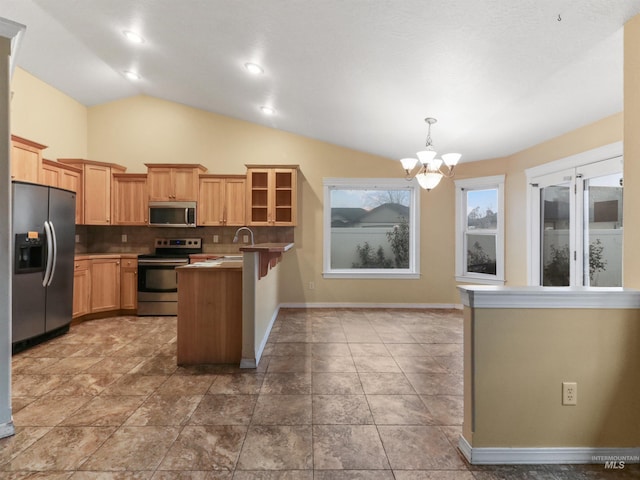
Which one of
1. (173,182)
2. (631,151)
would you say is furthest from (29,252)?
(631,151)

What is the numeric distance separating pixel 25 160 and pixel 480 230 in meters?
6.21

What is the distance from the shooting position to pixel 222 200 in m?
4.96

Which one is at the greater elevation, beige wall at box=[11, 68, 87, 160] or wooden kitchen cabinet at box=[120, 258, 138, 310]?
beige wall at box=[11, 68, 87, 160]

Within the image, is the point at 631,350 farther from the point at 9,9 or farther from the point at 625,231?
the point at 9,9

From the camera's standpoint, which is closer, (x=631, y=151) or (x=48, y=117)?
(x=631, y=151)

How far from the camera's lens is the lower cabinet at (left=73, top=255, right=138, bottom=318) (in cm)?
431

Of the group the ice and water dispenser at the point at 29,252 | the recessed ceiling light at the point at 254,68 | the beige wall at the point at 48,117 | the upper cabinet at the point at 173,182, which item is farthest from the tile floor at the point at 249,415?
the recessed ceiling light at the point at 254,68

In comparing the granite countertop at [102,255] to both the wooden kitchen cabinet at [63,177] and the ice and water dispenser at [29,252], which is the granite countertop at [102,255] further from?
the ice and water dispenser at [29,252]

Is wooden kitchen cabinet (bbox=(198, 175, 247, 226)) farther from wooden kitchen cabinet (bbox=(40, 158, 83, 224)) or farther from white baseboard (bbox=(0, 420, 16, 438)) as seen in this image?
white baseboard (bbox=(0, 420, 16, 438))

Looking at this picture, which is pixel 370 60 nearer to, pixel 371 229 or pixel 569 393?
pixel 569 393

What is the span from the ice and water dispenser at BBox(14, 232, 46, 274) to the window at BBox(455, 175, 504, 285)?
221 inches

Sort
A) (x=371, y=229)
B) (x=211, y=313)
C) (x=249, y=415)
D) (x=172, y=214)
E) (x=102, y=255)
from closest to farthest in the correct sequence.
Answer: (x=249, y=415) → (x=211, y=313) → (x=102, y=255) → (x=172, y=214) → (x=371, y=229)

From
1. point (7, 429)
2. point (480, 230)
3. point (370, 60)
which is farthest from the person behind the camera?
point (480, 230)

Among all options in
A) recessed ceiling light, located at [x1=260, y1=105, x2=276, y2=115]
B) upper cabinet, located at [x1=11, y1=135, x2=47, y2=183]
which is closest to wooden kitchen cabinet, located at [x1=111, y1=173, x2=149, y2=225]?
upper cabinet, located at [x1=11, y1=135, x2=47, y2=183]
